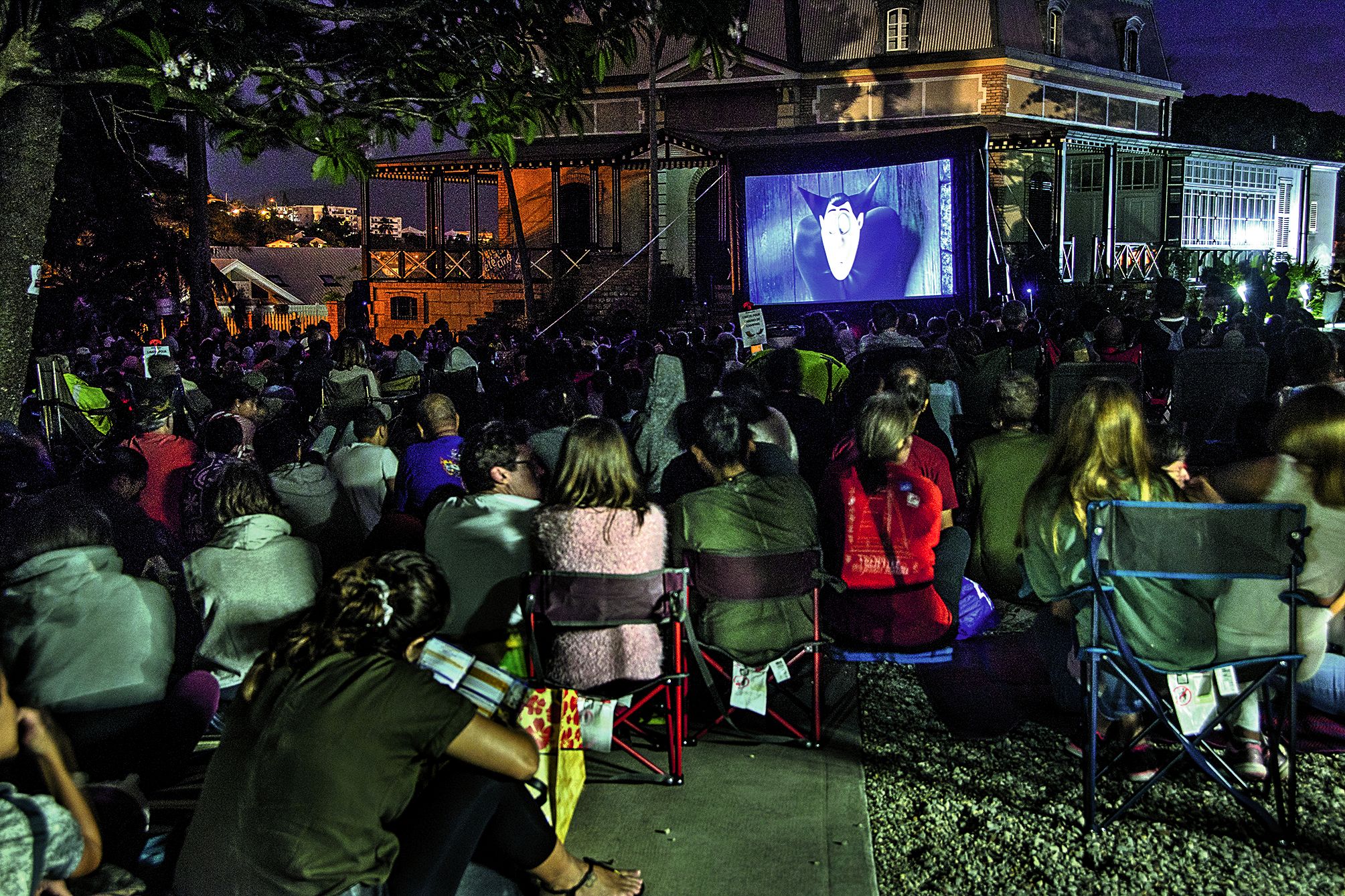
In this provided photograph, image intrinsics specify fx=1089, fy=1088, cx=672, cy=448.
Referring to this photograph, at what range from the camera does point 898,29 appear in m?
26.6

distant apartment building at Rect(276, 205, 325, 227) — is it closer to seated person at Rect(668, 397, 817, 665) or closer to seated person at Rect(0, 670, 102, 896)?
seated person at Rect(668, 397, 817, 665)

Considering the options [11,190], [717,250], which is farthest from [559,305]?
[11,190]

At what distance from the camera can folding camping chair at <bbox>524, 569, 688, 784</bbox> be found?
3848 millimetres

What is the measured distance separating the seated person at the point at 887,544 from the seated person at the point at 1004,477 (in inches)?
31.8

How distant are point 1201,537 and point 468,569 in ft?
8.26

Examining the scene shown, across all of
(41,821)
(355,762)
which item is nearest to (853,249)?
(355,762)

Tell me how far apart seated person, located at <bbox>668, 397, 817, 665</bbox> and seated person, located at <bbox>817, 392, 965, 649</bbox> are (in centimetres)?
33

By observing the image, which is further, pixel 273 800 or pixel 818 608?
pixel 818 608

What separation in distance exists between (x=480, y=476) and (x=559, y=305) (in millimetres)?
21968

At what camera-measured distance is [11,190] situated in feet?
19.4

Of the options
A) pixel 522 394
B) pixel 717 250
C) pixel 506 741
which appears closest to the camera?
pixel 506 741

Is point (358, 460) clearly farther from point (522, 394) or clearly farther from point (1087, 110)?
point (1087, 110)

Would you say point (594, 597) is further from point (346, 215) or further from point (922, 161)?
point (346, 215)

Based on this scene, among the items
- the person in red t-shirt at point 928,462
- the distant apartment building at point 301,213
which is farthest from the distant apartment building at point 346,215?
the person in red t-shirt at point 928,462
